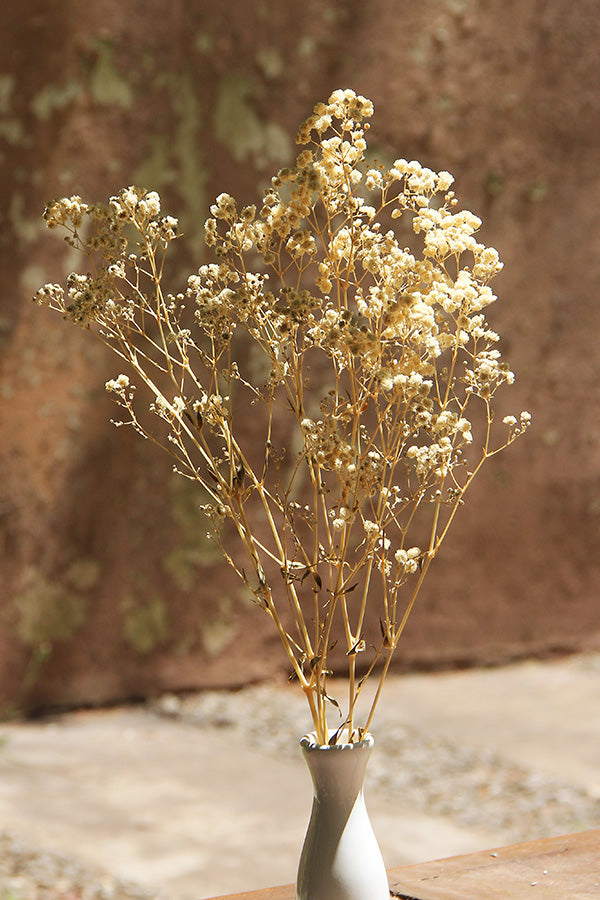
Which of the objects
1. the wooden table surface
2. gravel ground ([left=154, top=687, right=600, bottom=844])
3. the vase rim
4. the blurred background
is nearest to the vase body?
the vase rim

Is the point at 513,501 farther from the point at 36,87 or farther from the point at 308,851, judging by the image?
the point at 308,851

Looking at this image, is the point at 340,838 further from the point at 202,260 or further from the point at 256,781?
the point at 202,260

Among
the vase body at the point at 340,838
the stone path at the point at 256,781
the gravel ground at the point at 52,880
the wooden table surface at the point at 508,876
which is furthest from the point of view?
the stone path at the point at 256,781

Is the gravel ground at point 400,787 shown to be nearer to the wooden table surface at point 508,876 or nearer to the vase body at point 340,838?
the wooden table surface at point 508,876

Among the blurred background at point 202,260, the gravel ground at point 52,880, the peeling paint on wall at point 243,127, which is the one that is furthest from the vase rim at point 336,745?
the peeling paint on wall at point 243,127

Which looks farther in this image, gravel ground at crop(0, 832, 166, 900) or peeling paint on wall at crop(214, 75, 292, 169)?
peeling paint on wall at crop(214, 75, 292, 169)

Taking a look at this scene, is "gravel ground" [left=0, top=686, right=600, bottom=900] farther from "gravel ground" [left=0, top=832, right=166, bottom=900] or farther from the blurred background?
the blurred background

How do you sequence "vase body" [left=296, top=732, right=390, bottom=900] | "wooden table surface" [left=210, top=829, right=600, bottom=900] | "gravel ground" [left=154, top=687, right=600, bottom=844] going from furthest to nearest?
"gravel ground" [left=154, top=687, right=600, bottom=844] < "wooden table surface" [left=210, top=829, right=600, bottom=900] < "vase body" [left=296, top=732, right=390, bottom=900]
